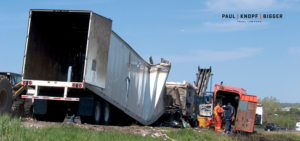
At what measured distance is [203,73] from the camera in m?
26.5

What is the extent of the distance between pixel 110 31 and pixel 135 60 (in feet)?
10.4

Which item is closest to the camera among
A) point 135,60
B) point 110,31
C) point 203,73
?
point 110,31

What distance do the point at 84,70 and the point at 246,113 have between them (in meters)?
10.1

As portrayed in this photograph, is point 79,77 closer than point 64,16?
No

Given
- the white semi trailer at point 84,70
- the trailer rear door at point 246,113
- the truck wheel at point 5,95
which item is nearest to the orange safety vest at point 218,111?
the trailer rear door at point 246,113

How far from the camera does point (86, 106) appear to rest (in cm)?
1109

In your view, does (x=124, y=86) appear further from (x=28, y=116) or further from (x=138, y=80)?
(x=28, y=116)

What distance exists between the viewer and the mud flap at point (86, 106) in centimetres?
1102

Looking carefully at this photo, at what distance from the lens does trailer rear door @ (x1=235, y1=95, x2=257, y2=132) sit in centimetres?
1669

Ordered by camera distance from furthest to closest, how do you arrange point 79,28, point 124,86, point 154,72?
point 154,72 → point 124,86 → point 79,28

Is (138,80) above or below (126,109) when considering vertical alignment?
above

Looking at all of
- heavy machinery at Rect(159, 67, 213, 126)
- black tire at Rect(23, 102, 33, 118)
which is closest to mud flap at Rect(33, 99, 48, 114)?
black tire at Rect(23, 102, 33, 118)

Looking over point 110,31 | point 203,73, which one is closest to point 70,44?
point 110,31

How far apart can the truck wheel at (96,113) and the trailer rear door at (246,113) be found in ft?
26.7
